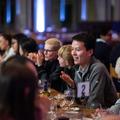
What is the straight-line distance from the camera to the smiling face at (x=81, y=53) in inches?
155

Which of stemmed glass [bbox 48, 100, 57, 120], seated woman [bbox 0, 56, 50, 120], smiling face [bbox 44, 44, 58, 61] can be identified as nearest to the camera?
seated woman [bbox 0, 56, 50, 120]

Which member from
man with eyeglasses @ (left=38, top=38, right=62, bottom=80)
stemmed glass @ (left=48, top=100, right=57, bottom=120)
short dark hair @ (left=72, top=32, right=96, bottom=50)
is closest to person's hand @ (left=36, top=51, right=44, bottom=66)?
man with eyeglasses @ (left=38, top=38, right=62, bottom=80)

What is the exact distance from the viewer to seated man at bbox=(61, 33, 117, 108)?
12.1ft

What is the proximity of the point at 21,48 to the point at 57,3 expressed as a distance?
288 inches

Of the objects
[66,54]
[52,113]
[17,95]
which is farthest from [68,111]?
[17,95]

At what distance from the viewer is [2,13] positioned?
1257cm

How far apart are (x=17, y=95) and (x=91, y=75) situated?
8.72 feet

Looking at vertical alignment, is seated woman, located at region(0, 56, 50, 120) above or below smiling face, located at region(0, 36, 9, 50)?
above

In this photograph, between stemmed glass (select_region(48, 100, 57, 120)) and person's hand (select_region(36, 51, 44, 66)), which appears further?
person's hand (select_region(36, 51, 44, 66))

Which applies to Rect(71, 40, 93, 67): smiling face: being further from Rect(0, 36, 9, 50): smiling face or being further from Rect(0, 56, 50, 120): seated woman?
Rect(0, 36, 9, 50): smiling face

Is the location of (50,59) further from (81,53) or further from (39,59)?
(81,53)

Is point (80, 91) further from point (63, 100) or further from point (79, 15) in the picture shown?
point (79, 15)

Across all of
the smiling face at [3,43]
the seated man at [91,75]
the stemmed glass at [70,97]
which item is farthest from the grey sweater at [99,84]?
the smiling face at [3,43]

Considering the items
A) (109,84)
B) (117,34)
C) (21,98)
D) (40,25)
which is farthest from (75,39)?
(40,25)
